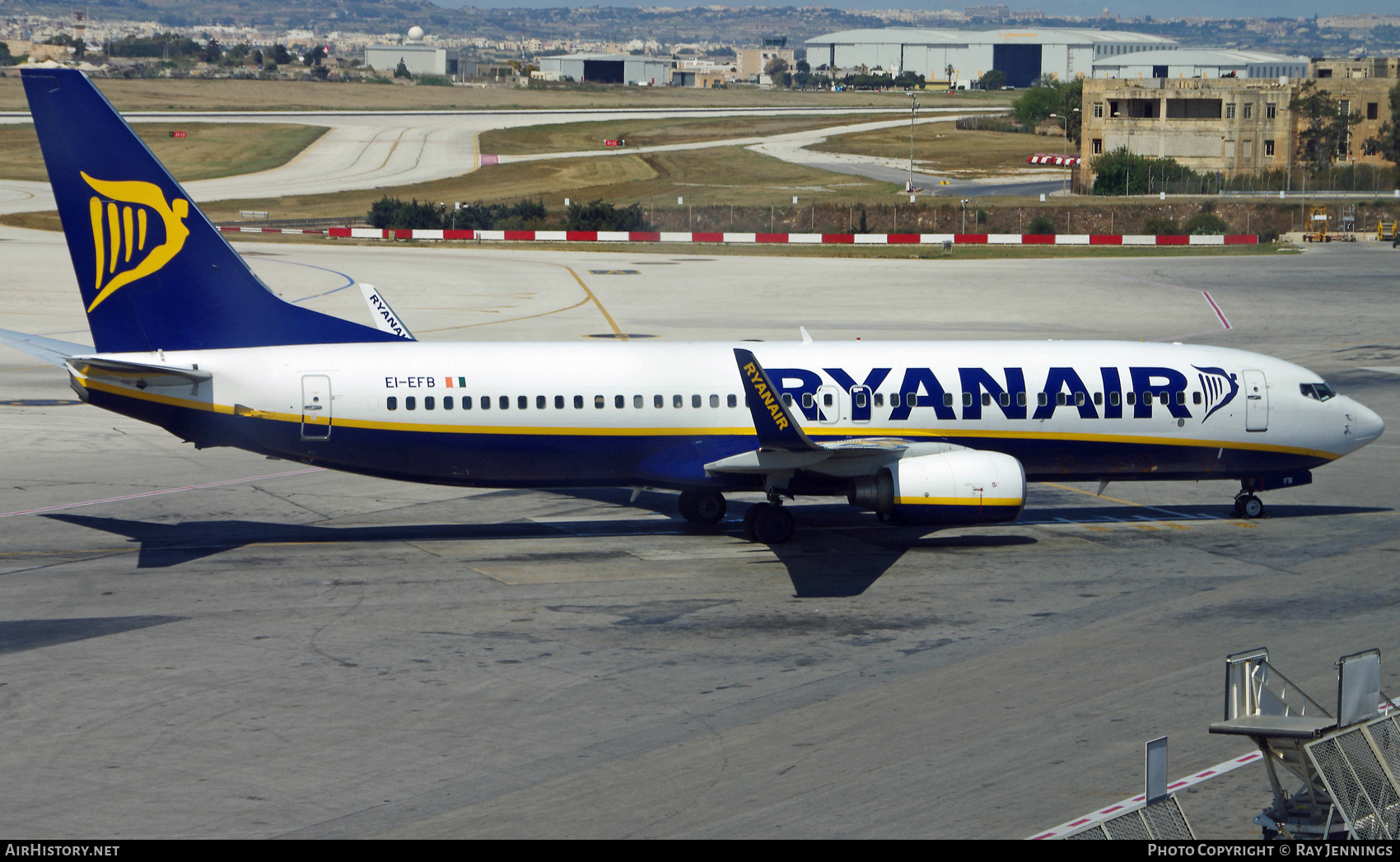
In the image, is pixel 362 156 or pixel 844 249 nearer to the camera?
pixel 844 249

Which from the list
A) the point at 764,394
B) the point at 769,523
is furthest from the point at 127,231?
the point at 769,523

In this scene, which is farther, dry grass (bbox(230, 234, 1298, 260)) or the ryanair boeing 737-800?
dry grass (bbox(230, 234, 1298, 260))

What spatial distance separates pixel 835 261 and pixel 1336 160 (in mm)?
99722

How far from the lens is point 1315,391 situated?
34219 mm

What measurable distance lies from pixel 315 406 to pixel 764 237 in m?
73.5

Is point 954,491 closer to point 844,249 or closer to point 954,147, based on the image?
point 844,249

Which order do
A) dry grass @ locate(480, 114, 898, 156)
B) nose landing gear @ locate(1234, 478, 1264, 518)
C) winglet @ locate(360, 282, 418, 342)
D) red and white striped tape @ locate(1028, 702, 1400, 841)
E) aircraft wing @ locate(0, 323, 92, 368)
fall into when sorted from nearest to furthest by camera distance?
red and white striped tape @ locate(1028, 702, 1400, 841) < aircraft wing @ locate(0, 323, 92, 368) < nose landing gear @ locate(1234, 478, 1264, 518) < winglet @ locate(360, 282, 418, 342) < dry grass @ locate(480, 114, 898, 156)

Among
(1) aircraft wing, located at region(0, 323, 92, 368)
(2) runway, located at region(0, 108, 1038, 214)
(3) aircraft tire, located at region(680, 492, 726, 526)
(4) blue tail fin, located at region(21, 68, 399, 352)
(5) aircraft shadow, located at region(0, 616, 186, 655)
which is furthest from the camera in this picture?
(2) runway, located at region(0, 108, 1038, 214)

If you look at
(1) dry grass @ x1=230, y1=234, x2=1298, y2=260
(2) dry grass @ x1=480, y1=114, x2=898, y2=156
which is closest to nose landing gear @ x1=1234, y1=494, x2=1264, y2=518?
(1) dry grass @ x1=230, y1=234, x2=1298, y2=260

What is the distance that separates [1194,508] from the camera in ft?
118

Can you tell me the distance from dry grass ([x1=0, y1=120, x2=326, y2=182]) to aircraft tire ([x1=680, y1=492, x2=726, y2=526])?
112 metres

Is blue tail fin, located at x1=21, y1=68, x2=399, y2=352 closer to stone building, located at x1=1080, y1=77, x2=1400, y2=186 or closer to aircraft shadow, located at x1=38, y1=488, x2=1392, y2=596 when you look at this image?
aircraft shadow, located at x1=38, y1=488, x2=1392, y2=596

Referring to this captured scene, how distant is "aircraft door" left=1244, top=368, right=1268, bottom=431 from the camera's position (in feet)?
110

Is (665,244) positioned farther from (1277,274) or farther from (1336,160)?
(1336,160)
